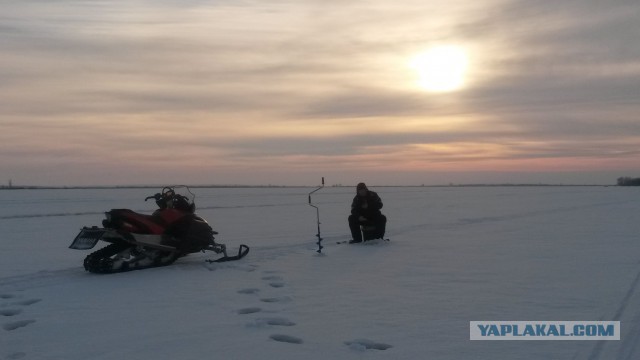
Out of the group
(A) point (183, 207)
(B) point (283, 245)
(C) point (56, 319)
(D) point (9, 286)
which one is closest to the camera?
(C) point (56, 319)

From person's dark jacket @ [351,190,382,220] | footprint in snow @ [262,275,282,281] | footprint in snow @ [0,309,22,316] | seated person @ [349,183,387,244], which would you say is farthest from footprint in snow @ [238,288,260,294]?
person's dark jacket @ [351,190,382,220]

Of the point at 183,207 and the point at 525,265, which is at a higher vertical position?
the point at 183,207

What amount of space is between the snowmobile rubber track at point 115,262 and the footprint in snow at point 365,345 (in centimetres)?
453

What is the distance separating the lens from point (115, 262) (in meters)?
7.94

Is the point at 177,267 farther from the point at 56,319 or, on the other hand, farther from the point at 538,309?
the point at 538,309

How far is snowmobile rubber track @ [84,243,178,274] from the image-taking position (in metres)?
7.82

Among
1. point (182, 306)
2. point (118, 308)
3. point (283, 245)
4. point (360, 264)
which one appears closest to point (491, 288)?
point (360, 264)

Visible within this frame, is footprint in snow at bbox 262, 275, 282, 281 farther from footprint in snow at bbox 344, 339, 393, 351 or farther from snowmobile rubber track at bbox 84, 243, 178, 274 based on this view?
footprint in snow at bbox 344, 339, 393, 351

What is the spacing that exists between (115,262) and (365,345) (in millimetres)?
4717

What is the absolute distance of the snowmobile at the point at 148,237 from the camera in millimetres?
7832

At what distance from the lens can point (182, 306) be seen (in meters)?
5.86

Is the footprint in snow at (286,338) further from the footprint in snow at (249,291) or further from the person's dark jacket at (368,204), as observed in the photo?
the person's dark jacket at (368,204)

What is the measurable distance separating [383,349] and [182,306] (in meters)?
2.39

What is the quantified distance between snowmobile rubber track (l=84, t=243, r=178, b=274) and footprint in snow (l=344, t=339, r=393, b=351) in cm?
453
